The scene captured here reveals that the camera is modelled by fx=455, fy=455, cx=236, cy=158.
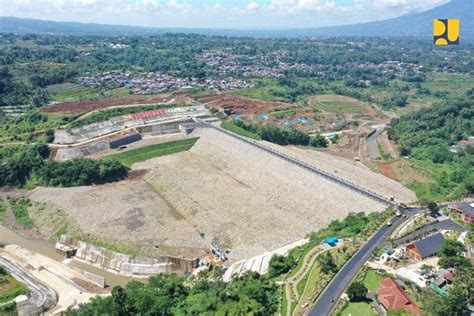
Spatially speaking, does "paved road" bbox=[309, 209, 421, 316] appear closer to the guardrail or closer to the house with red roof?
the house with red roof

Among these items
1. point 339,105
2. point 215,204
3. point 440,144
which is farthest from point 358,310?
point 339,105

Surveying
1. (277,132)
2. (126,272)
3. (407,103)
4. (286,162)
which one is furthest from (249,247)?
(407,103)

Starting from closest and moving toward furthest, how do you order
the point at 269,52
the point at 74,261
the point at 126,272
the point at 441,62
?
the point at 126,272, the point at 74,261, the point at 441,62, the point at 269,52

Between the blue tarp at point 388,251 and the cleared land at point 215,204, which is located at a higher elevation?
the blue tarp at point 388,251

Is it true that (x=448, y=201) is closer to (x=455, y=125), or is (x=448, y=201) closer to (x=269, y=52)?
(x=455, y=125)

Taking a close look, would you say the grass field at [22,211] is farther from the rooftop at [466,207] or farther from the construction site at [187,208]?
the rooftop at [466,207]

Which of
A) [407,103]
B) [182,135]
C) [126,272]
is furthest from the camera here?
[407,103]

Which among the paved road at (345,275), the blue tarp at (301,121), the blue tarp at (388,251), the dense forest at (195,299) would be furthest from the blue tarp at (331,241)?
the blue tarp at (301,121)

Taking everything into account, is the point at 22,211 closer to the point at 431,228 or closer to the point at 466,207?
the point at 431,228
